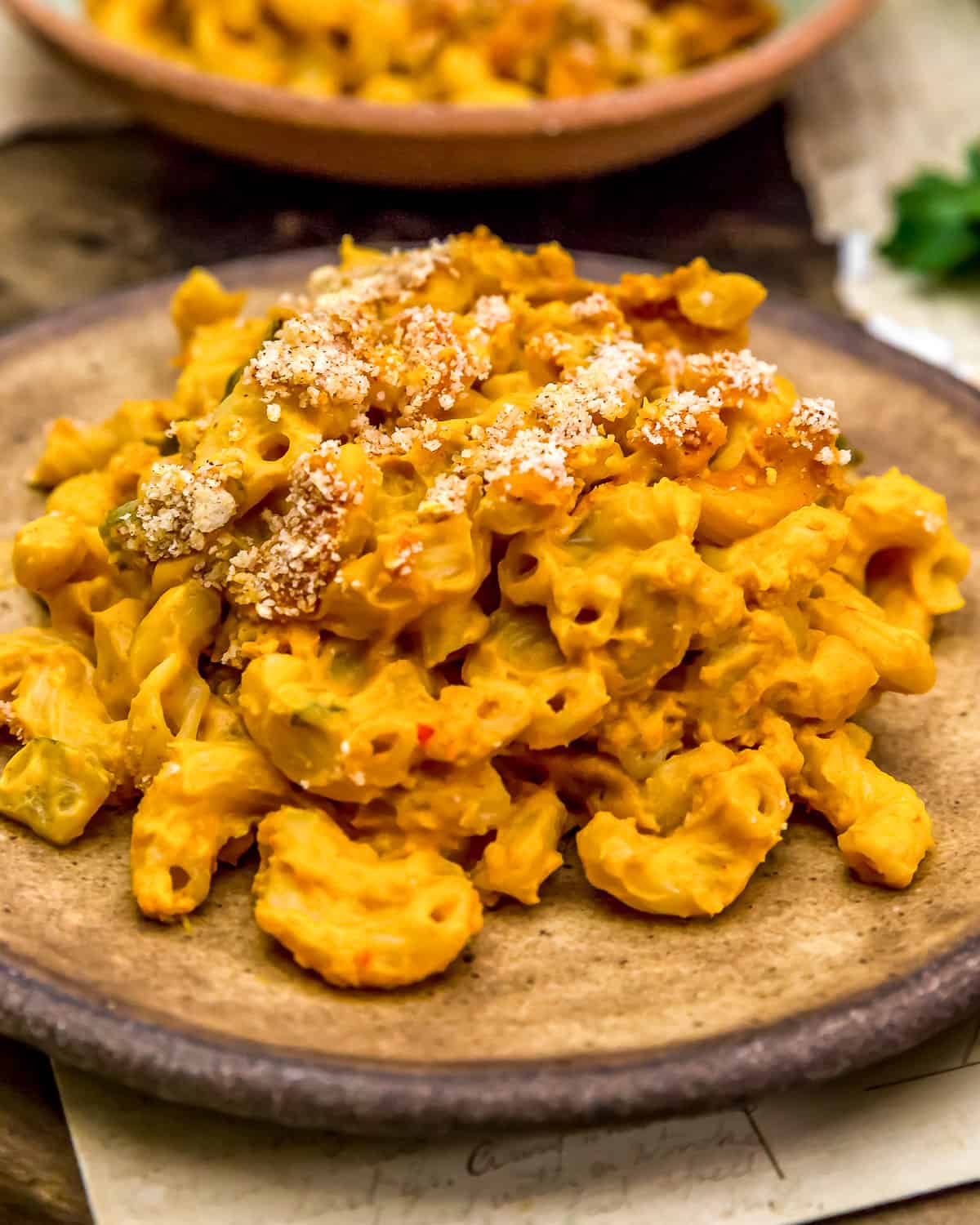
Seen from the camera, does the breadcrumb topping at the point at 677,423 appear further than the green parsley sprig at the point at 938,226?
No

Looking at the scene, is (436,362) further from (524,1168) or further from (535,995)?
(524,1168)

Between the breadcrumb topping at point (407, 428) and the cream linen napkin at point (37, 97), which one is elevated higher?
the breadcrumb topping at point (407, 428)

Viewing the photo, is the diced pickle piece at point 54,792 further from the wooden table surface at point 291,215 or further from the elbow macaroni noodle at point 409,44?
the elbow macaroni noodle at point 409,44

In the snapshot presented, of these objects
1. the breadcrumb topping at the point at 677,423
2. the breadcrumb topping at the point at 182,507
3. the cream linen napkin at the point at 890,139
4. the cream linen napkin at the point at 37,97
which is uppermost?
the breadcrumb topping at the point at 677,423

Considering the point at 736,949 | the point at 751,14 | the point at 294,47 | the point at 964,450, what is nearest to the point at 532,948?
the point at 736,949

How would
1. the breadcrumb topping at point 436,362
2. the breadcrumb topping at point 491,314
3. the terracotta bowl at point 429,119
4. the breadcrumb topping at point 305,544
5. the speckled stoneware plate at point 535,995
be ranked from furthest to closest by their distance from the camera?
the terracotta bowl at point 429,119 → the breadcrumb topping at point 491,314 → the breadcrumb topping at point 436,362 → the breadcrumb topping at point 305,544 → the speckled stoneware plate at point 535,995

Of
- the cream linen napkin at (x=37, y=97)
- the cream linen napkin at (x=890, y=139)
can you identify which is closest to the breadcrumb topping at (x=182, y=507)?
the cream linen napkin at (x=890, y=139)

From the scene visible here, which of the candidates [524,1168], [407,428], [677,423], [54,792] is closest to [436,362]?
[407,428]
